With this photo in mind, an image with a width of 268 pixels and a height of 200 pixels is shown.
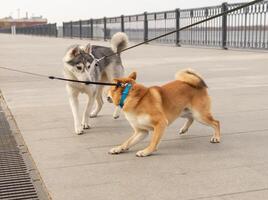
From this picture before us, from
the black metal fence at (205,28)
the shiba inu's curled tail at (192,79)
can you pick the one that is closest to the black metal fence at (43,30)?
the black metal fence at (205,28)

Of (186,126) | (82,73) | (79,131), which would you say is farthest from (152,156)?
(82,73)

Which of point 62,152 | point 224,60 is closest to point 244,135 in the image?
point 62,152

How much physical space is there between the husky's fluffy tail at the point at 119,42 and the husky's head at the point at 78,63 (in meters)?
1.25

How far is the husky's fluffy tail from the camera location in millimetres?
7129

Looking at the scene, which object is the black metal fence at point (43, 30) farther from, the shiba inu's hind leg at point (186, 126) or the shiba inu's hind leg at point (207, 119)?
the shiba inu's hind leg at point (207, 119)

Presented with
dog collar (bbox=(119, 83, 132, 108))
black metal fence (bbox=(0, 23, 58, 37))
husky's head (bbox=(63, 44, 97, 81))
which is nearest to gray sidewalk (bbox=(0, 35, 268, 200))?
dog collar (bbox=(119, 83, 132, 108))

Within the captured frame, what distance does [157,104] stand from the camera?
4629 millimetres

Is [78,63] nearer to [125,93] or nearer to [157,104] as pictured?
[125,93]

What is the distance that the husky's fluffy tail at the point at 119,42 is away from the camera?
7129 mm

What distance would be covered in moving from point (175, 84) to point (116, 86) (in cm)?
77

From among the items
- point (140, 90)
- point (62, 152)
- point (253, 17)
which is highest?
point (253, 17)

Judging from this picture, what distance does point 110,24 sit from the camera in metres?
33.9

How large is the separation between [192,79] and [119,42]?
7.75ft

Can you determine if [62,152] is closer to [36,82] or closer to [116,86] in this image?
[116,86]
